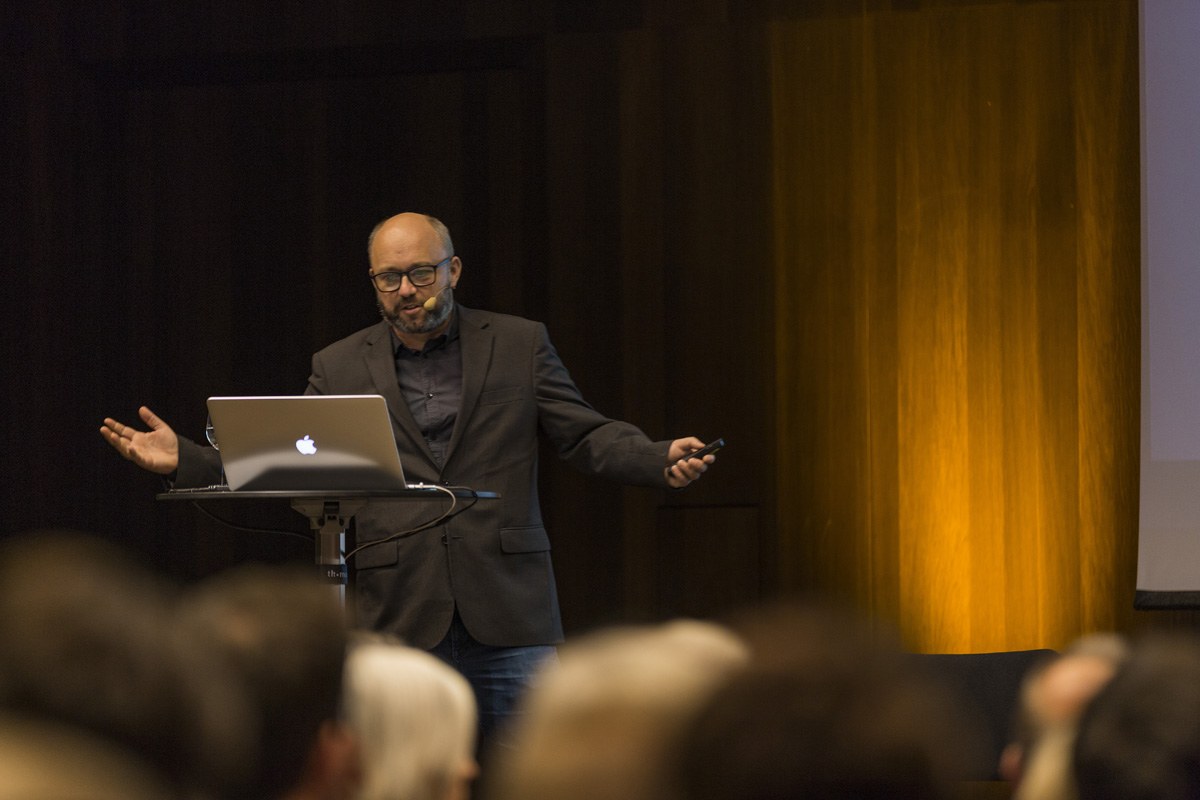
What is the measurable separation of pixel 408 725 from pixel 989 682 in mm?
2951

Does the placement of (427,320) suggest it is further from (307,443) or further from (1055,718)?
(1055,718)

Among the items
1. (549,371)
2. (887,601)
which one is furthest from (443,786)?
(887,601)

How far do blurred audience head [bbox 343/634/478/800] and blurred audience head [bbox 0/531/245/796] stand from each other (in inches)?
8.2

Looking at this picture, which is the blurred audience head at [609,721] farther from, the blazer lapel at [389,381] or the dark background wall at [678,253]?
the dark background wall at [678,253]

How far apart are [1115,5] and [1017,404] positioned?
128cm

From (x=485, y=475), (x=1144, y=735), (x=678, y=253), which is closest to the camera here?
(x=1144, y=735)

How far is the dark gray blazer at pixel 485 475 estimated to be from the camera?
3.73 m

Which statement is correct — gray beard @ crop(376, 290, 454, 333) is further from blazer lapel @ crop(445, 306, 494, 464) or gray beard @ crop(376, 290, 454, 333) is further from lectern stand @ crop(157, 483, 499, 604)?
lectern stand @ crop(157, 483, 499, 604)

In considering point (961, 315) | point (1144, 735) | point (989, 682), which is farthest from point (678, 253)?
point (1144, 735)

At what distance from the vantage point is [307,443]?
3.04 metres

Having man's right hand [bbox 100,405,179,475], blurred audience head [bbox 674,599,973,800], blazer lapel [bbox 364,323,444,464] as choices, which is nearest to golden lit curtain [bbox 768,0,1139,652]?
blazer lapel [bbox 364,323,444,464]

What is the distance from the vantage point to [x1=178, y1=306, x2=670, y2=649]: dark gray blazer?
373cm

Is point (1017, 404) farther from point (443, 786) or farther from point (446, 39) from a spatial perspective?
point (443, 786)

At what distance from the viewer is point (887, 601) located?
4.82 meters
